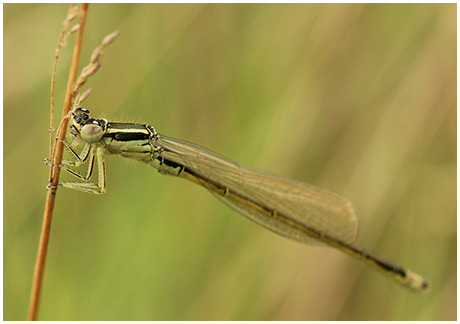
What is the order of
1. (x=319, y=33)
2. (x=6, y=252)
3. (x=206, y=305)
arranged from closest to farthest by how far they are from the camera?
(x=6, y=252) → (x=206, y=305) → (x=319, y=33)

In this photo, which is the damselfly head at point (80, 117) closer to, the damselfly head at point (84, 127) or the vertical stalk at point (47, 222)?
the damselfly head at point (84, 127)

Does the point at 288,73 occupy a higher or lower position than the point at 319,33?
lower

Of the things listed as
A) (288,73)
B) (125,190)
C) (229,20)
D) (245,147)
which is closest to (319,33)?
(288,73)

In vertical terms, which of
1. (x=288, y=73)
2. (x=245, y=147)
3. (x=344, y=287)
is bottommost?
(x=344, y=287)

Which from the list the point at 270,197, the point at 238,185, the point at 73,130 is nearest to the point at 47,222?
the point at 73,130

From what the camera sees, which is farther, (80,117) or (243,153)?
(243,153)

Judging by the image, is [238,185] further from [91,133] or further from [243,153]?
[91,133]

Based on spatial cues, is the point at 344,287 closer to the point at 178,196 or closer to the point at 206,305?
the point at 206,305

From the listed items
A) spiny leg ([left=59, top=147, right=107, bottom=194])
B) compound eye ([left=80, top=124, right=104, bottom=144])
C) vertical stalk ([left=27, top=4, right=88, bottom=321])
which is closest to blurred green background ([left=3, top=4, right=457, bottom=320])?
spiny leg ([left=59, top=147, right=107, bottom=194])
